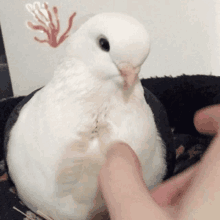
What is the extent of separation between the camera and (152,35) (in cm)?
100

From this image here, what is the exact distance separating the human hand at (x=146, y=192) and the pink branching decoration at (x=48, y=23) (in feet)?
2.44

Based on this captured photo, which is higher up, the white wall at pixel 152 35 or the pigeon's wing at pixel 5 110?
the white wall at pixel 152 35

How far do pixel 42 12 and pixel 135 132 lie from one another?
2.49 ft

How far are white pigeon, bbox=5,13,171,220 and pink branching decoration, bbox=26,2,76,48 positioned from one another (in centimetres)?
60

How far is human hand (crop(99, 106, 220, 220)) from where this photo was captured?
215 mm

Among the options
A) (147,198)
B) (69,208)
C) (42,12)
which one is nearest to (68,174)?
(69,208)

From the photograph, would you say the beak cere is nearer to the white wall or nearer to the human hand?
the human hand

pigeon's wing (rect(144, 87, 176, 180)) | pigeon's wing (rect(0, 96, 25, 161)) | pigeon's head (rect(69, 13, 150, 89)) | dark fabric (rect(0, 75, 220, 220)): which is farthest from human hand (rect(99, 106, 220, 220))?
pigeon's wing (rect(0, 96, 25, 161))

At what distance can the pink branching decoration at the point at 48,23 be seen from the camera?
0.93 metres

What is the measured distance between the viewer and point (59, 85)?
0.36 metres

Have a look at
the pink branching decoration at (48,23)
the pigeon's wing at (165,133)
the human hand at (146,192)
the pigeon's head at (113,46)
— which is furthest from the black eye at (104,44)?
the pink branching decoration at (48,23)

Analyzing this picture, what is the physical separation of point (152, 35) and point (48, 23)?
42 cm

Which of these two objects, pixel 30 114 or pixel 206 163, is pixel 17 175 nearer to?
pixel 30 114

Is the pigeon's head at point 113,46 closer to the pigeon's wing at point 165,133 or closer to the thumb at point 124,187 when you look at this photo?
the thumb at point 124,187
